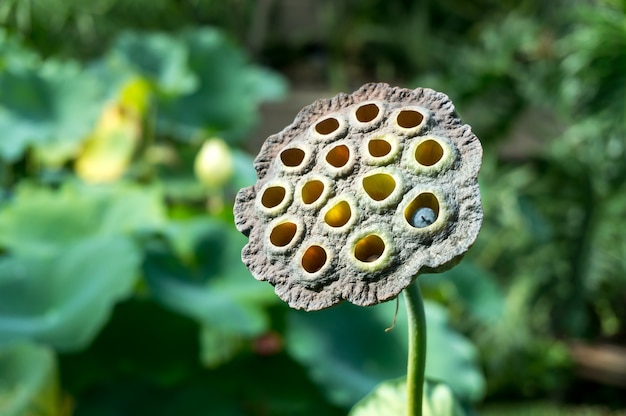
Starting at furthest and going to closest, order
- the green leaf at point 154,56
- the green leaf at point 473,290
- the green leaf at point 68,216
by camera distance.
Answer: the green leaf at point 154,56
the green leaf at point 473,290
the green leaf at point 68,216

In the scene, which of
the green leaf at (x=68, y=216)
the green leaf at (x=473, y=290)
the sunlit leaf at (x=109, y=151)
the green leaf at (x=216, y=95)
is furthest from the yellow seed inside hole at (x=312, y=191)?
the green leaf at (x=216, y=95)

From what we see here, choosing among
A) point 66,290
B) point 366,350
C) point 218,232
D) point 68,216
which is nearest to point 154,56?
point 68,216

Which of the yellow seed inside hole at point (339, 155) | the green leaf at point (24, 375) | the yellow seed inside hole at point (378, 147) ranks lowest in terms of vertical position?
the green leaf at point (24, 375)

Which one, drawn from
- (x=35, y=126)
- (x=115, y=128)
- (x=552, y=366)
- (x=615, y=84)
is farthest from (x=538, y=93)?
(x=35, y=126)

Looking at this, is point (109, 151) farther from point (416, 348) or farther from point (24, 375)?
point (416, 348)

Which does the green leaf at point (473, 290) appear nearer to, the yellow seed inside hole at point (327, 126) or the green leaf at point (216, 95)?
the green leaf at point (216, 95)

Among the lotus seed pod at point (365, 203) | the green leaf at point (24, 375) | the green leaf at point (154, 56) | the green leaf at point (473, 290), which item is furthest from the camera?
the green leaf at point (154, 56)

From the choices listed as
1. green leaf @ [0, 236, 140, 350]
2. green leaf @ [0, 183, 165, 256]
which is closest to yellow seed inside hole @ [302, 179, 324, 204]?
green leaf @ [0, 236, 140, 350]
